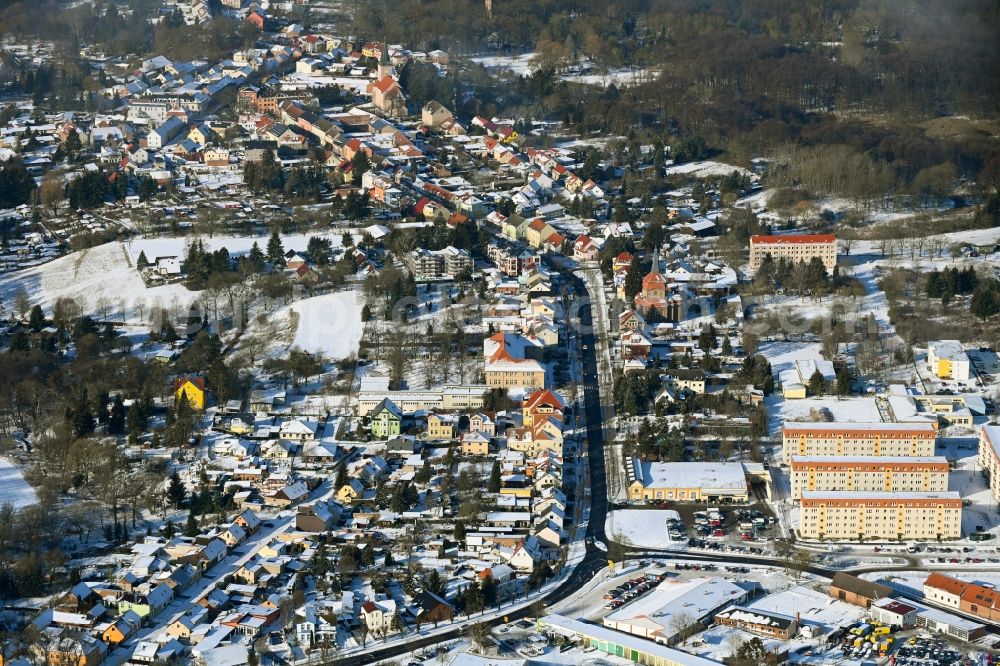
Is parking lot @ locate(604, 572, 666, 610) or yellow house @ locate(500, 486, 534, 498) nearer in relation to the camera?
parking lot @ locate(604, 572, 666, 610)

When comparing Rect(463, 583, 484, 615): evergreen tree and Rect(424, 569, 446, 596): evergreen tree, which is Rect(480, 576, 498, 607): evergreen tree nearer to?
Rect(463, 583, 484, 615): evergreen tree

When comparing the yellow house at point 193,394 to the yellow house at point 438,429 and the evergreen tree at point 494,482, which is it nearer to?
the yellow house at point 438,429

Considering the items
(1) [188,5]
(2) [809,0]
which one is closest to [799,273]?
(2) [809,0]

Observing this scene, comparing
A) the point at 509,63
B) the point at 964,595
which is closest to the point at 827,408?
the point at 964,595

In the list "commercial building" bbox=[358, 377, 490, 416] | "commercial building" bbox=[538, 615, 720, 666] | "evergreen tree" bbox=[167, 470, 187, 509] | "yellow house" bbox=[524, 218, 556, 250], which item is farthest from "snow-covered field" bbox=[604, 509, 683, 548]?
"yellow house" bbox=[524, 218, 556, 250]

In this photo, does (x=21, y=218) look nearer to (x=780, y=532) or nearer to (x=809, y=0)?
(x=780, y=532)

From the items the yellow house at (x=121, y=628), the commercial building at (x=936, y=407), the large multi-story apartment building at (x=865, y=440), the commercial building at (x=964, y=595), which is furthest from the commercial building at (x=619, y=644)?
the commercial building at (x=936, y=407)
